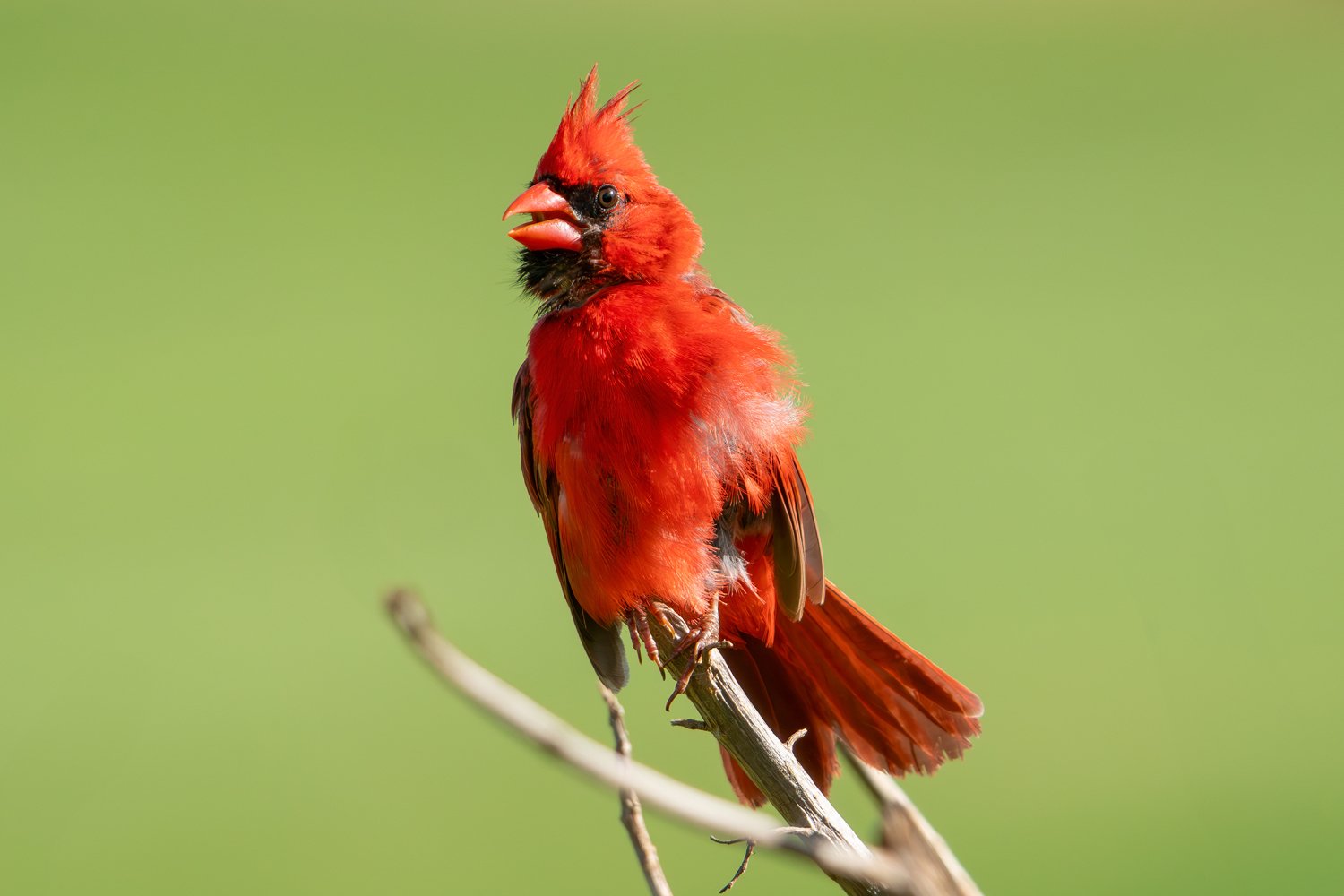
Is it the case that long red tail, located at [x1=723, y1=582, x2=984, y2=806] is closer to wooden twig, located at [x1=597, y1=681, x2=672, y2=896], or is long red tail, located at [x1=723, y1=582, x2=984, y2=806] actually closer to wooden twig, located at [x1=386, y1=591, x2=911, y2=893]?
wooden twig, located at [x1=597, y1=681, x2=672, y2=896]

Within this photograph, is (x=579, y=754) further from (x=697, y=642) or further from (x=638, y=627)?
(x=638, y=627)

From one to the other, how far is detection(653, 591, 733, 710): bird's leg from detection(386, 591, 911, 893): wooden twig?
1231 mm

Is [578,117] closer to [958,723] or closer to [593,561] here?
[593,561]

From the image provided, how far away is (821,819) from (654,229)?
3.89 ft

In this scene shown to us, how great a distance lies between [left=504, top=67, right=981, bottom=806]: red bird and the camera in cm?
208

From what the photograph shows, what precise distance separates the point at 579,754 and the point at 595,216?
188 cm

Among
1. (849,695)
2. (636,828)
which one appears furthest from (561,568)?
(636,828)

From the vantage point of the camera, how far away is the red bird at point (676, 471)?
2.08 metres

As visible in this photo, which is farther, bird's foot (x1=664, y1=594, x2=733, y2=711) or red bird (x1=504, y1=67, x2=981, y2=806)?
red bird (x1=504, y1=67, x2=981, y2=806)

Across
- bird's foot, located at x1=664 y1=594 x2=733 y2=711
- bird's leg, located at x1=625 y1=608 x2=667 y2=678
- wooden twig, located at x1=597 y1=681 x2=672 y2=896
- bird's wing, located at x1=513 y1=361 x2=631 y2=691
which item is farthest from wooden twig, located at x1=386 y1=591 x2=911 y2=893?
bird's wing, located at x1=513 y1=361 x2=631 y2=691

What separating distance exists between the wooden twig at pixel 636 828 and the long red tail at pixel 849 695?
47 centimetres

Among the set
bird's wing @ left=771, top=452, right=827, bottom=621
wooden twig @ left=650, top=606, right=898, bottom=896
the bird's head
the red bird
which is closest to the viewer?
wooden twig @ left=650, top=606, right=898, bottom=896

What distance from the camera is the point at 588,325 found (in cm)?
217

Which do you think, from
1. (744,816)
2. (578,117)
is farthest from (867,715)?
(744,816)
